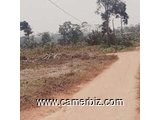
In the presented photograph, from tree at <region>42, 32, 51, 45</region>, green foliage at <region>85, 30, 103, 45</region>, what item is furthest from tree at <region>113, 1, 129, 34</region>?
tree at <region>42, 32, 51, 45</region>

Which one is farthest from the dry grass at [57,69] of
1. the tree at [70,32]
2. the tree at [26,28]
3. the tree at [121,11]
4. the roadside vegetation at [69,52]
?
the tree at [121,11]

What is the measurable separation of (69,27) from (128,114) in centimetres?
129

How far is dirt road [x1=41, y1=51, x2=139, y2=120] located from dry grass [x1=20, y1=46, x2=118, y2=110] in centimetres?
19

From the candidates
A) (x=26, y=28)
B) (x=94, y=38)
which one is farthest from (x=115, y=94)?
(x=26, y=28)

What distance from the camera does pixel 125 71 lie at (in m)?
8.16

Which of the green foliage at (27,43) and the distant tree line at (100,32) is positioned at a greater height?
the distant tree line at (100,32)

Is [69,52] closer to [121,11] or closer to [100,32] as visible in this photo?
[100,32]

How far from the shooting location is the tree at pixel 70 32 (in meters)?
8.20

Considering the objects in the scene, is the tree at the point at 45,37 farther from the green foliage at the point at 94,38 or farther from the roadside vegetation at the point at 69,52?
the green foliage at the point at 94,38

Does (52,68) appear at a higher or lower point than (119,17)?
lower

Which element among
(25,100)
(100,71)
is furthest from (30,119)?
(100,71)

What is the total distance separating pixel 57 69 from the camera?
27.2 ft

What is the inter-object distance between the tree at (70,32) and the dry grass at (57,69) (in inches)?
4.0
